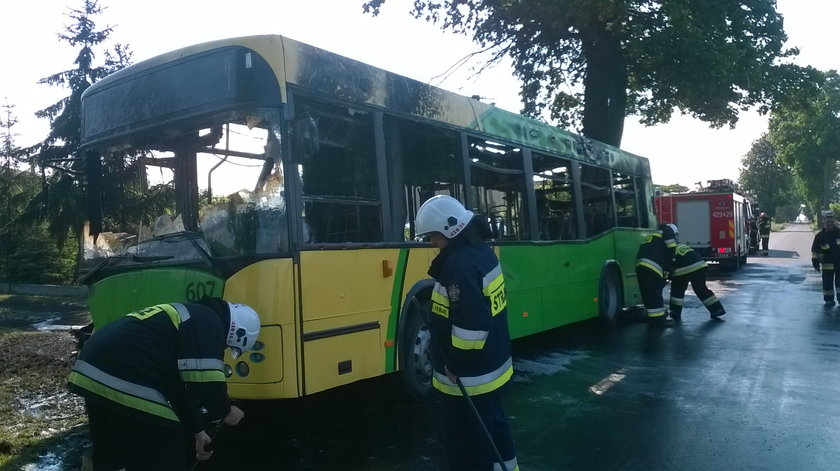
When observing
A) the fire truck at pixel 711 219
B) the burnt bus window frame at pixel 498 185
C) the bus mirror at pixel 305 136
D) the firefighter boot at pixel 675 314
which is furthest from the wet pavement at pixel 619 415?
the fire truck at pixel 711 219

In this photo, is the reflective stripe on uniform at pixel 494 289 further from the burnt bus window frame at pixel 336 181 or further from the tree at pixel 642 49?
the tree at pixel 642 49

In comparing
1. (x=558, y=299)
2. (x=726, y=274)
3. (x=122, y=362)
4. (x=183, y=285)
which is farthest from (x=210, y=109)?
(x=726, y=274)

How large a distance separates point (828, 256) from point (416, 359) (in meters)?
11.0

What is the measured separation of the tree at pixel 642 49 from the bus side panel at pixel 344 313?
1331cm

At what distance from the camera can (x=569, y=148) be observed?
10.0 meters

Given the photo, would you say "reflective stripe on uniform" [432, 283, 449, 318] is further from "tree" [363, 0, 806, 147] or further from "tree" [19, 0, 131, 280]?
"tree" [19, 0, 131, 280]

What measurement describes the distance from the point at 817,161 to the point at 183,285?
75.1 meters

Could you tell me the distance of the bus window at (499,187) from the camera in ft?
25.1

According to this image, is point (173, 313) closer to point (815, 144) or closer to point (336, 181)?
point (336, 181)

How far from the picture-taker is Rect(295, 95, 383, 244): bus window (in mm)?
5309

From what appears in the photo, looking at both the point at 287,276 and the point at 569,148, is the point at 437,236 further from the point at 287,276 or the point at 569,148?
the point at 569,148

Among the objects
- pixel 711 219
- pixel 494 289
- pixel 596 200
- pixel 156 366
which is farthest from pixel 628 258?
pixel 711 219

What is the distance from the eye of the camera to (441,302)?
3.76 metres

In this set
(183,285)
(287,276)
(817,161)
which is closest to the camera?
(287,276)
